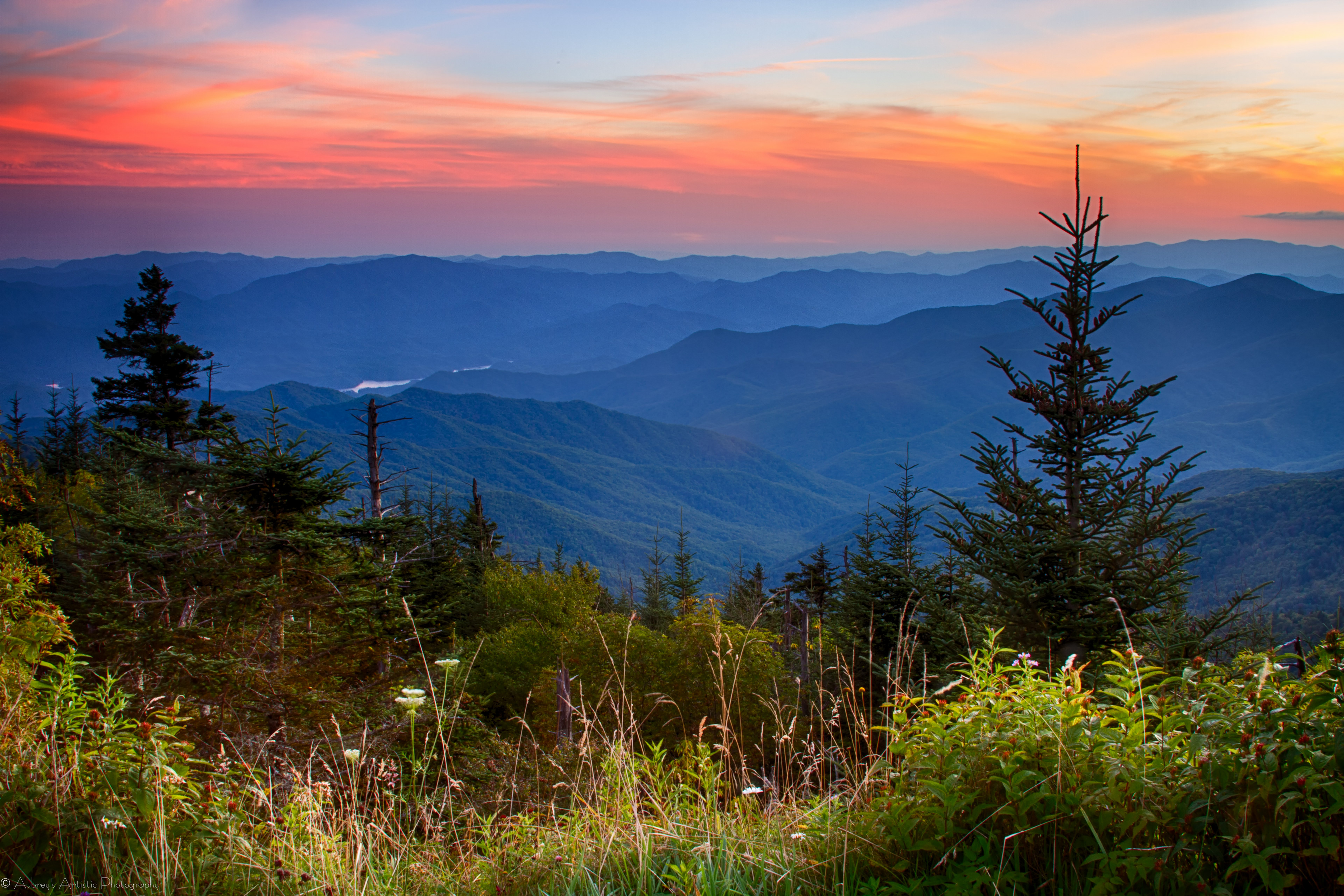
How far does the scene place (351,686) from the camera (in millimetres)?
14234

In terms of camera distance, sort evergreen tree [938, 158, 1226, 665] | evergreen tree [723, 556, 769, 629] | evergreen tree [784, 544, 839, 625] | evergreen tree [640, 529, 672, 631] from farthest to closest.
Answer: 1. evergreen tree [640, 529, 672, 631]
2. evergreen tree [723, 556, 769, 629]
3. evergreen tree [784, 544, 839, 625]
4. evergreen tree [938, 158, 1226, 665]

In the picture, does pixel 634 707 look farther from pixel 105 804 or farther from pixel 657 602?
pixel 657 602

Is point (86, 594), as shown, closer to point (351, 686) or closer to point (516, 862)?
point (351, 686)

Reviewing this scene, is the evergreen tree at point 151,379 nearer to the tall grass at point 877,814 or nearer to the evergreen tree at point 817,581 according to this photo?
the evergreen tree at point 817,581

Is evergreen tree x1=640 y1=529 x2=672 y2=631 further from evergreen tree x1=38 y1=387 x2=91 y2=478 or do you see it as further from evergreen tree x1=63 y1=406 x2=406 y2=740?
evergreen tree x1=38 y1=387 x2=91 y2=478

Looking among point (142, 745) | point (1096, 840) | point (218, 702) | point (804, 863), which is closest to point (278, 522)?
point (218, 702)

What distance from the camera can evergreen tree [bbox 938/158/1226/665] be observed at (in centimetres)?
995

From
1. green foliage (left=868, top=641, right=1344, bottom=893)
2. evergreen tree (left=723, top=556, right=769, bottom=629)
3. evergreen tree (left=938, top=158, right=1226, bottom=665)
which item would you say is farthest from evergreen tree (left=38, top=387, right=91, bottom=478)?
green foliage (left=868, top=641, right=1344, bottom=893)

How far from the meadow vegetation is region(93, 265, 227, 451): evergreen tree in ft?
0.46

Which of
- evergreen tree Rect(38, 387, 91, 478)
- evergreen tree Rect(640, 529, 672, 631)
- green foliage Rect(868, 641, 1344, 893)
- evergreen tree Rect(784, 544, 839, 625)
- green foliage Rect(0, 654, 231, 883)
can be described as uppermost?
green foliage Rect(868, 641, 1344, 893)

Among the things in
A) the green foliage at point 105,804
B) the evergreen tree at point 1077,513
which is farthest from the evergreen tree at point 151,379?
the green foliage at point 105,804

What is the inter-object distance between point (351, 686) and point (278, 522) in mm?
3394

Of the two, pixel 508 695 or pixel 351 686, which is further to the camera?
pixel 508 695

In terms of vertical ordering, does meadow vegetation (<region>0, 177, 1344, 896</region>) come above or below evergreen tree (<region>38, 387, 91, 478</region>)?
above
